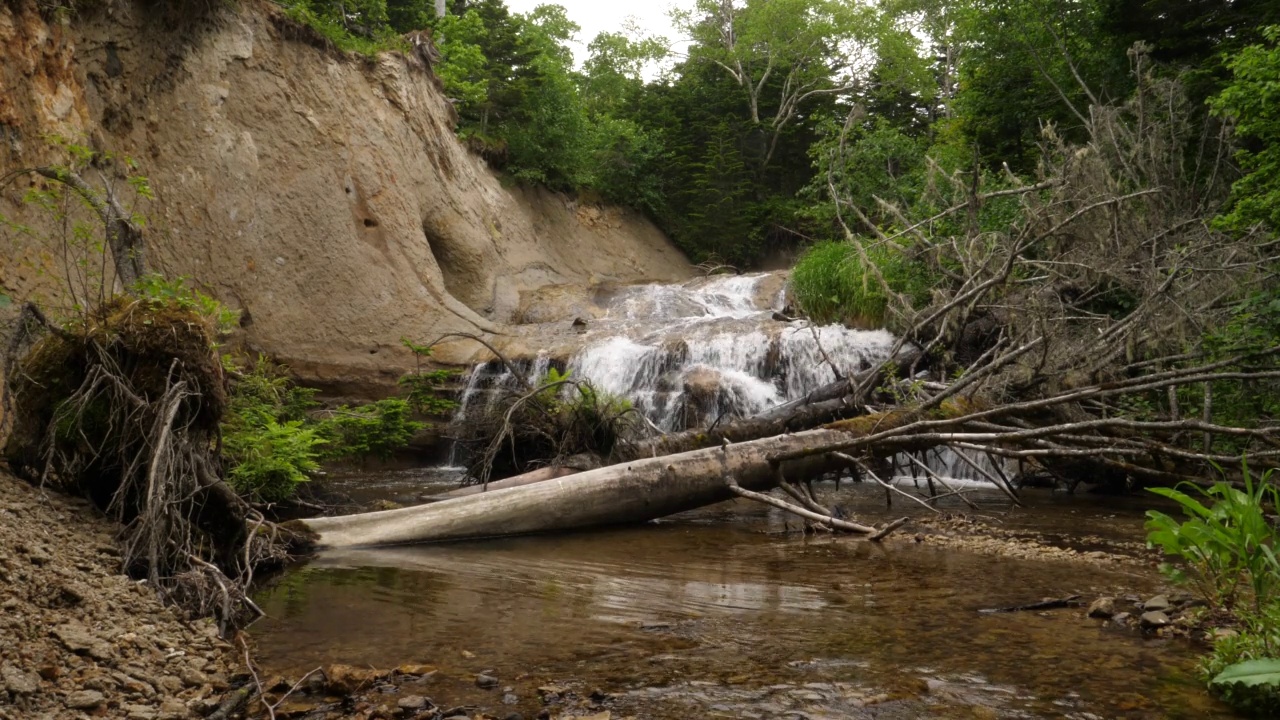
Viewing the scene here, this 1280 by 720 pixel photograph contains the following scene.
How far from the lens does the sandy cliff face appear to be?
424 inches

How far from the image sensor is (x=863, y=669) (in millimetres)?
3508

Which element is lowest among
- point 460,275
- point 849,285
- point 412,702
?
point 412,702

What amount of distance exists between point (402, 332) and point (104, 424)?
33.1ft

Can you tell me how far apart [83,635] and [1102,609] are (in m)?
4.64

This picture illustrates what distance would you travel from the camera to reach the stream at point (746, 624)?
321 centimetres

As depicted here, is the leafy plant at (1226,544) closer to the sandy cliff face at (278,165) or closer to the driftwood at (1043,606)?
the driftwood at (1043,606)

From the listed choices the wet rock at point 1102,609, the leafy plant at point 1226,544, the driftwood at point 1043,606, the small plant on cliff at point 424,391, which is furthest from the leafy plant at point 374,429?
the leafy plant at point 1226,544

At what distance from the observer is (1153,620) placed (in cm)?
397

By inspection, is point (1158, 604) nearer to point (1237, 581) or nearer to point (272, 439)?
point (1237, 581)

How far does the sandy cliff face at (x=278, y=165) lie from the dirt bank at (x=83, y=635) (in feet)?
19.4

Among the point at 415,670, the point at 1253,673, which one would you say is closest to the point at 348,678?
the point at 415,670

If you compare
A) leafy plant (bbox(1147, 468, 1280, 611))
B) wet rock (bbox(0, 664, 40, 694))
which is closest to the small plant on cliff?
wet rock (bbox(0, 664, 40, 694))

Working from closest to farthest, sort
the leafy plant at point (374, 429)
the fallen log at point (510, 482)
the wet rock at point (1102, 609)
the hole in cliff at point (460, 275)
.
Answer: the wet rock at point (1102, 609) → the fallen log at point (510, 482) → the leafy plant at point (374, 429) → the hole in cliff at point (460, 275)

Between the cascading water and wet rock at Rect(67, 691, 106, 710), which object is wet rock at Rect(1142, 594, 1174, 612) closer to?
wet rock at Rect(67, 691, 106, 710)
